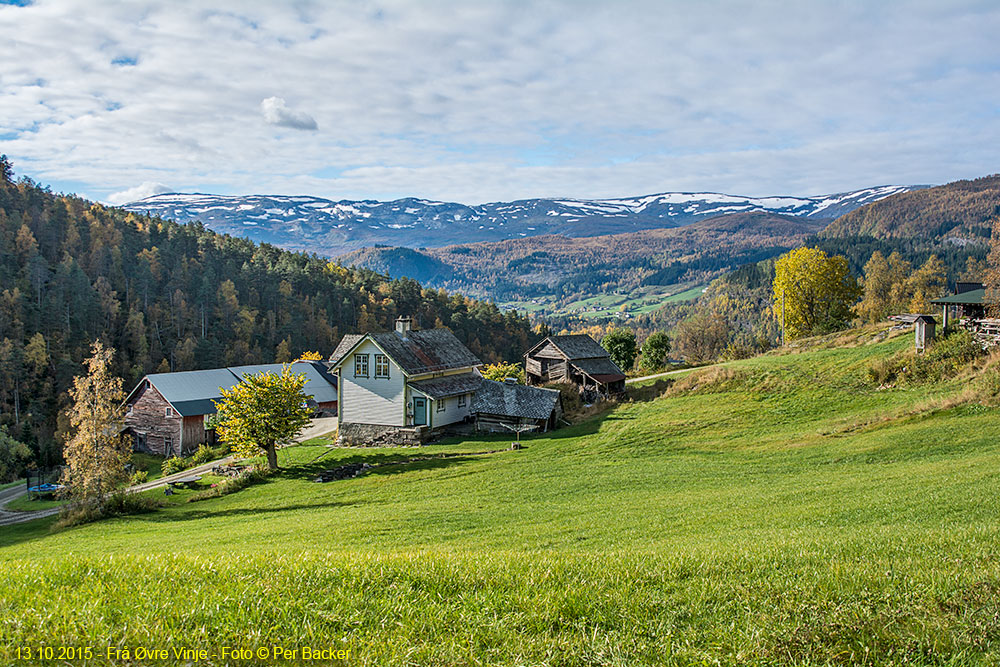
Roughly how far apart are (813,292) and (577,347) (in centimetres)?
2924

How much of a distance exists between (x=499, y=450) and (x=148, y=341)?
113 m

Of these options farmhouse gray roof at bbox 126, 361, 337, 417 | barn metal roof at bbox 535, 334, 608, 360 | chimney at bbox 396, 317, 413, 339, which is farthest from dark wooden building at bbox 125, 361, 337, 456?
barn metal roof at bbox 535, 334, 608, 360

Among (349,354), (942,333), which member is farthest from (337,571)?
(942,333)

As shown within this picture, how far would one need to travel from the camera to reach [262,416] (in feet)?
125

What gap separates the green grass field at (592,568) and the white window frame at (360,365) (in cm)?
1931

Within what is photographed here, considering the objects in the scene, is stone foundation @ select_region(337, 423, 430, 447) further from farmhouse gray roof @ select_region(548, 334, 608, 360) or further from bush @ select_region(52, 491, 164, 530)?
farmhouse gray roof @ select_region(548, 334, 608, 360)

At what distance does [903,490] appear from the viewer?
17.3 meters

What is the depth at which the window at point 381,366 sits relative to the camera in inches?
1827

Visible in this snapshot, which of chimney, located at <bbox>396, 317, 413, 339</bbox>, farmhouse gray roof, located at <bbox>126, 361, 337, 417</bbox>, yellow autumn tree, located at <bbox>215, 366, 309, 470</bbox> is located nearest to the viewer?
yellow autumn tree, located at <bbox>215, 366, 309, 470</bbox>

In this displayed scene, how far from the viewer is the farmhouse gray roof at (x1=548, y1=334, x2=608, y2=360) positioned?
6319cm

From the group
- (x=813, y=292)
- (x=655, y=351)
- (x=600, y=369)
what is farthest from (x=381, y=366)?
(x=813, y=292)

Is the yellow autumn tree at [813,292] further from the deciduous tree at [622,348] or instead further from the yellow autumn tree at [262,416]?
the yellow autumn tree at [262,416]

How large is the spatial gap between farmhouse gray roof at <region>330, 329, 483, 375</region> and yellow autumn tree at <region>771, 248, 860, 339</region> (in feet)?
130

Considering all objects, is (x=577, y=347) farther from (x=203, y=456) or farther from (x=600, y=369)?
(x=203, y=456)
